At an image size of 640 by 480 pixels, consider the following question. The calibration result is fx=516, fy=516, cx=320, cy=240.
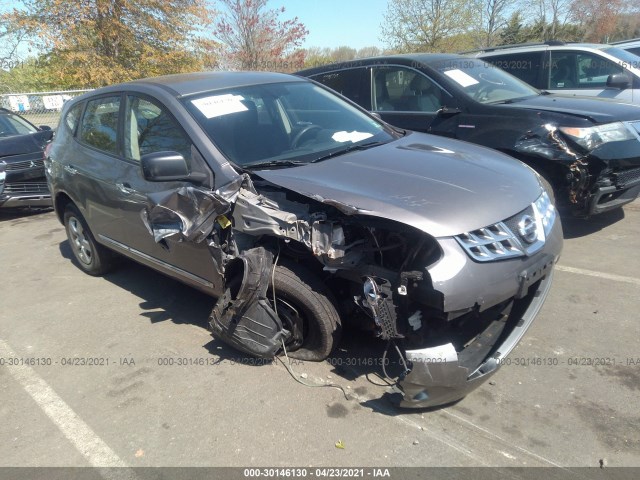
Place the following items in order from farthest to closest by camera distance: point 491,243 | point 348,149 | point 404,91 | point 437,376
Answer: point 404,91, point 348,149, point 491,243, point 437,376

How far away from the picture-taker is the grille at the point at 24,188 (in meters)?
7.77

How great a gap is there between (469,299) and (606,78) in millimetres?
6314

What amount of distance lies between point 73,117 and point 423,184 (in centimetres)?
378

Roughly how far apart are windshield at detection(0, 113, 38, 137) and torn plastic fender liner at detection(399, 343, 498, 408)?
339 inches

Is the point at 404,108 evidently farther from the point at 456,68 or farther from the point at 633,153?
the point at 633,153

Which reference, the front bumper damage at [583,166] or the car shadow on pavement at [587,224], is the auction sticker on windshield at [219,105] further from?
the car shadow on pavement at [587,224]

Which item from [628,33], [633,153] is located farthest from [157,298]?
[628,33]

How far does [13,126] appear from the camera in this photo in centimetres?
896

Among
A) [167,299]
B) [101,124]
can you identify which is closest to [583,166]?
[167,299]

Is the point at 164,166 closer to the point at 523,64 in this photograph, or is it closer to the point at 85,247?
the point at 85,247

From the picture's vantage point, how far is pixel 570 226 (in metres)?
5.53

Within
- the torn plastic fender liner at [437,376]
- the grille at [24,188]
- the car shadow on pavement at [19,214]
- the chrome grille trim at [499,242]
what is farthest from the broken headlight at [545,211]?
the car shadow on pavement at [19,214]

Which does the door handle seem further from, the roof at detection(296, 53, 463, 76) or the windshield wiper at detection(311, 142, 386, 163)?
the roof at detection(296, 53, 463, 76)

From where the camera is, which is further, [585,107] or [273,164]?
[585,107]
